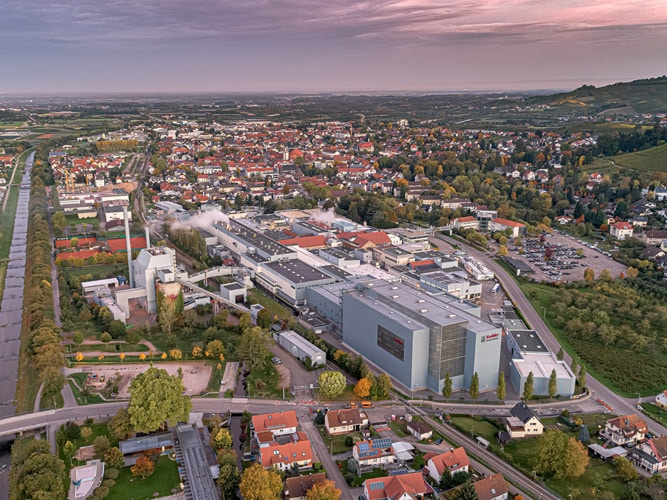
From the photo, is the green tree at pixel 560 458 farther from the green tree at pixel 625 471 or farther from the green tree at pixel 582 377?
the green tree at pixel 582 377

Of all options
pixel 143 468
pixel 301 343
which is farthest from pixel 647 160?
pixel 143 468

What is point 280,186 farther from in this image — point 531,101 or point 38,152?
point 531,101

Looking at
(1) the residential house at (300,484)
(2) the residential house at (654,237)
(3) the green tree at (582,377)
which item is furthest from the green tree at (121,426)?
(2) the residential house at (654,237)

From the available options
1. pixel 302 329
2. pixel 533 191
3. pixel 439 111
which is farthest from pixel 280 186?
pixel 439 111

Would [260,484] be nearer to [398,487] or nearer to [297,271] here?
[398,487]

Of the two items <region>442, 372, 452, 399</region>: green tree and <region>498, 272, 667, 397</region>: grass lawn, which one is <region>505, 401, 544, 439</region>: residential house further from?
<region>498, 272, 667, 397</region>: grass lawn

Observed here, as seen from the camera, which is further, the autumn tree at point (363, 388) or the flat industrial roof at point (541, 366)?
the flat industrial roof at point (541, 366)
